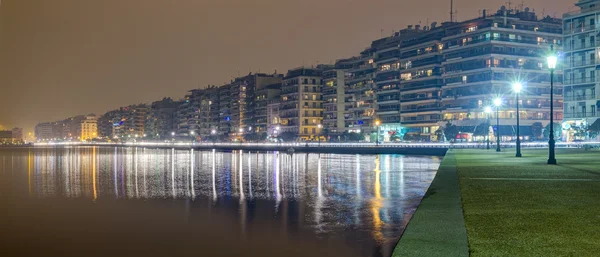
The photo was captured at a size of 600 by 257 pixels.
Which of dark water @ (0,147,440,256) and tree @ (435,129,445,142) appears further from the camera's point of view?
tree @ (435,129,445,142)

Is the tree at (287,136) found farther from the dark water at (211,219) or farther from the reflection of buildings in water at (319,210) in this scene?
the reflection of buildings in water at (319,210)

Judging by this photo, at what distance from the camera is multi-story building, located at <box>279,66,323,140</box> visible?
176875 mm

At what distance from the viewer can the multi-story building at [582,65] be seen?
3600 inches

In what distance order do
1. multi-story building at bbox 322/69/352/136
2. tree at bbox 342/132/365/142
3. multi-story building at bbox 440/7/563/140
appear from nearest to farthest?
multi-story building at bbox 440/7/563/140, tree at bbox 342/132/365/142, multi-story building at bbox 322/69/352/136

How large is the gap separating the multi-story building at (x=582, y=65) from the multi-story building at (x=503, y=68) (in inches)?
773

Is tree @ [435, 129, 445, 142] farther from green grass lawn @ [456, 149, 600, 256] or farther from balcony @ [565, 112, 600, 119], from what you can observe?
green grass lawn @ [456, 149, 600, 256]

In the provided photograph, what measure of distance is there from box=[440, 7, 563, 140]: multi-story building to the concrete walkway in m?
106

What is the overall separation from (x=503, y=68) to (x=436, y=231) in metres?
115

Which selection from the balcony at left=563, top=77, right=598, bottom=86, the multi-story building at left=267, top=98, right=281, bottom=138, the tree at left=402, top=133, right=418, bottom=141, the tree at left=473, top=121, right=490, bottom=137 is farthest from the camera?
the multi-story building at left=267, top=98, right=281, bottom=138

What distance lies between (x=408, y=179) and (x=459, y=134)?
87.9 meters

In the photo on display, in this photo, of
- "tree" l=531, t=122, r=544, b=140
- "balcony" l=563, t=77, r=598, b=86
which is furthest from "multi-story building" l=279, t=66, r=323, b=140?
"balcony" l=563, t=77, r=598, b=86

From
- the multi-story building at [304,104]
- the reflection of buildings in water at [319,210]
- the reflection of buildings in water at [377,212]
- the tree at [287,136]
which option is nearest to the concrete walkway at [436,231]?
the reflection of buildings in water at [377,212]

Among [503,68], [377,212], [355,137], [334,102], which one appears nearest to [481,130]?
[503,68]

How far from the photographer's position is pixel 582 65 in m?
93.7
